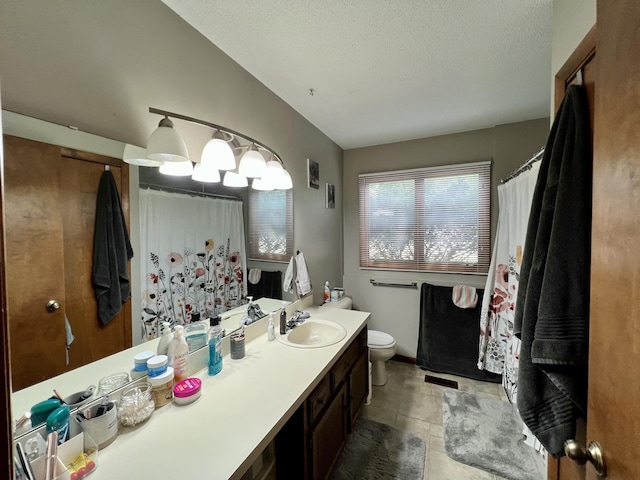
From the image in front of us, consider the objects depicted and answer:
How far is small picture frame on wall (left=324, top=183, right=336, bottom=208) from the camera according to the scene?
8.59 feet

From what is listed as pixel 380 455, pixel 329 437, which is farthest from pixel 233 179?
pixel 380 455

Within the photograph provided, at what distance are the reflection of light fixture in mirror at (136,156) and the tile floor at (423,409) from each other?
7.24 ft

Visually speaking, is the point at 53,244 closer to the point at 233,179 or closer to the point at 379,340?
the point at 233,179

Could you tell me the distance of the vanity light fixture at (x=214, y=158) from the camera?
1.01 metres

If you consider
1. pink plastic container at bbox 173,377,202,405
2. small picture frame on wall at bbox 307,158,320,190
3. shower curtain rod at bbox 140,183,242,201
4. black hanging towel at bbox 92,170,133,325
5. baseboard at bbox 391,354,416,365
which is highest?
small picture frame on wall at bbox 307,158,320,190

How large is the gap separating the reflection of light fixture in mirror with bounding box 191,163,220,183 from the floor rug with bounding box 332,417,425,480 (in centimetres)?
181

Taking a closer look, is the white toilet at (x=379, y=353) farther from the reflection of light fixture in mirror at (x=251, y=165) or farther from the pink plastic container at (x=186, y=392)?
the reflection of light fixture in mirror at (x=251, y=165)

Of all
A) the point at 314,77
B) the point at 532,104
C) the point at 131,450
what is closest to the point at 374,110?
the point at 314,77

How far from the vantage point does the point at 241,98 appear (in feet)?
5.09

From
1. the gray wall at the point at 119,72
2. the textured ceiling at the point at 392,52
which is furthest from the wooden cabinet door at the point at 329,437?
the textured ceiling at the point at 392,52

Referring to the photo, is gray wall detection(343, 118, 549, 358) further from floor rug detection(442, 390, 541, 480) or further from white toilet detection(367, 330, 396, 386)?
floor rug detection(442, 390, 541, 480)

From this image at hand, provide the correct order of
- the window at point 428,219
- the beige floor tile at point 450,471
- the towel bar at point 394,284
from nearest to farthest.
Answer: the beige floor tile at point 450,471
the window at point 428,219
the towel bar at point 394,284

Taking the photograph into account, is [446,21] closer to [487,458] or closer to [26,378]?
[26,378]

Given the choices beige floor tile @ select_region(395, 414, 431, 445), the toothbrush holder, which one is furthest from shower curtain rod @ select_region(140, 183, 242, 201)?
beige floor tile @ select_region(395, 414, 431, 445)
